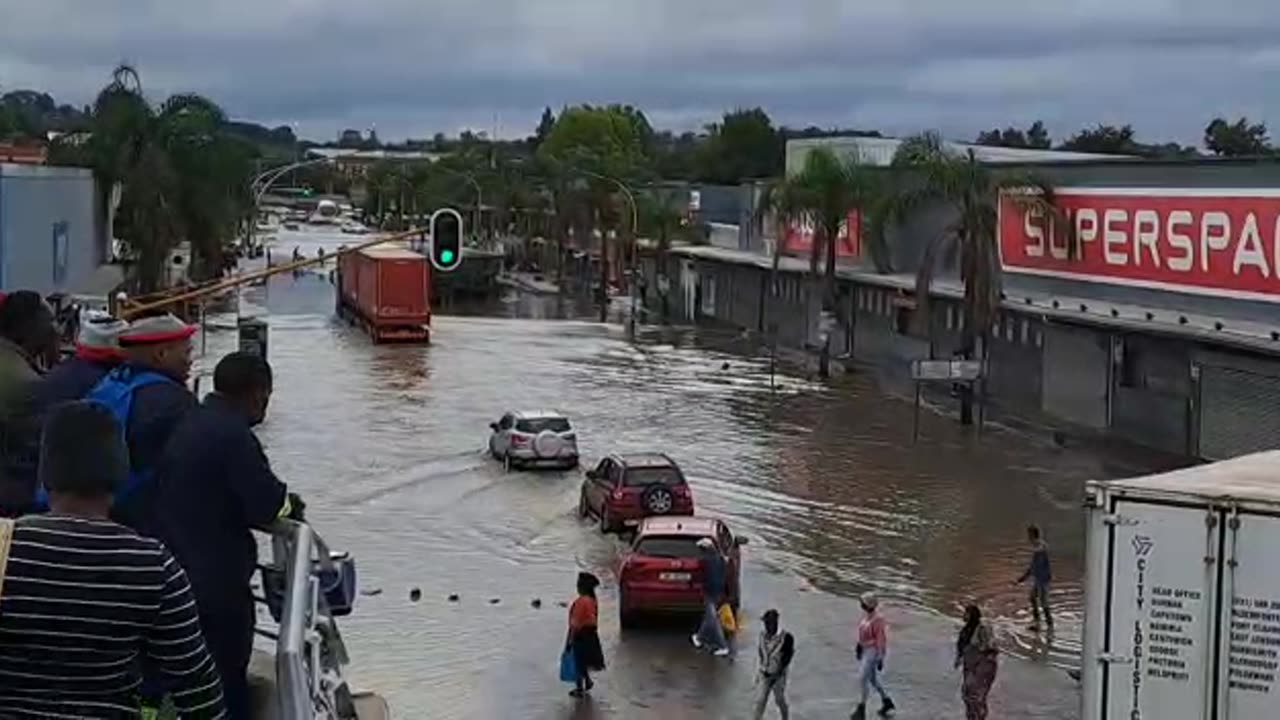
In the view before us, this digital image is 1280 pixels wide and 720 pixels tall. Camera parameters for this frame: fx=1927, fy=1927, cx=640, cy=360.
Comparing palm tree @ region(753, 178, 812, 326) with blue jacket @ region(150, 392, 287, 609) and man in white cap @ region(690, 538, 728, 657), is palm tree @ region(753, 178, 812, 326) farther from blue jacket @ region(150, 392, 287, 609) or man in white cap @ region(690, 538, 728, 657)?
blue jacket @ region(150, 392, 287, 609)

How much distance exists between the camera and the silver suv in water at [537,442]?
33.8m

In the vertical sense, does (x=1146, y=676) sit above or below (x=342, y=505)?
above

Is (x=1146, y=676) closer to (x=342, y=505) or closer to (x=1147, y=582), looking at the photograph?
(x=1147, y=582)

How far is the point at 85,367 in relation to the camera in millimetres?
6836

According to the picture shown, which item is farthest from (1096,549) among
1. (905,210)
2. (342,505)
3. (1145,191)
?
(905,210)

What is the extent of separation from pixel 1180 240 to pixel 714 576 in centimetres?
1978

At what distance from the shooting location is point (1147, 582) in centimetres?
977

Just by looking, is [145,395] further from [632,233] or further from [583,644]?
[632,233]

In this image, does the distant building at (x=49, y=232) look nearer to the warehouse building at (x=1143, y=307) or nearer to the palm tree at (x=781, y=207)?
the palm tree at (x=781, y=207)

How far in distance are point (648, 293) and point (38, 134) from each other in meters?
70.1

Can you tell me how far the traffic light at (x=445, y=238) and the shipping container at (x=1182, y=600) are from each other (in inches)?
649

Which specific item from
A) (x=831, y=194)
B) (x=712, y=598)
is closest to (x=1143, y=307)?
(x=831, y=194)

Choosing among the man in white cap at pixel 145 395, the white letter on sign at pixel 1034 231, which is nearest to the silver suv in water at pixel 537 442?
the white letter on sign at pixel 1034 231

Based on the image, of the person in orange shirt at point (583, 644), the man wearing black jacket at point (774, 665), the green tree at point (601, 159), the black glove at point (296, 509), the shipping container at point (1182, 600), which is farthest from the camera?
the green tree at point (601, 159)
